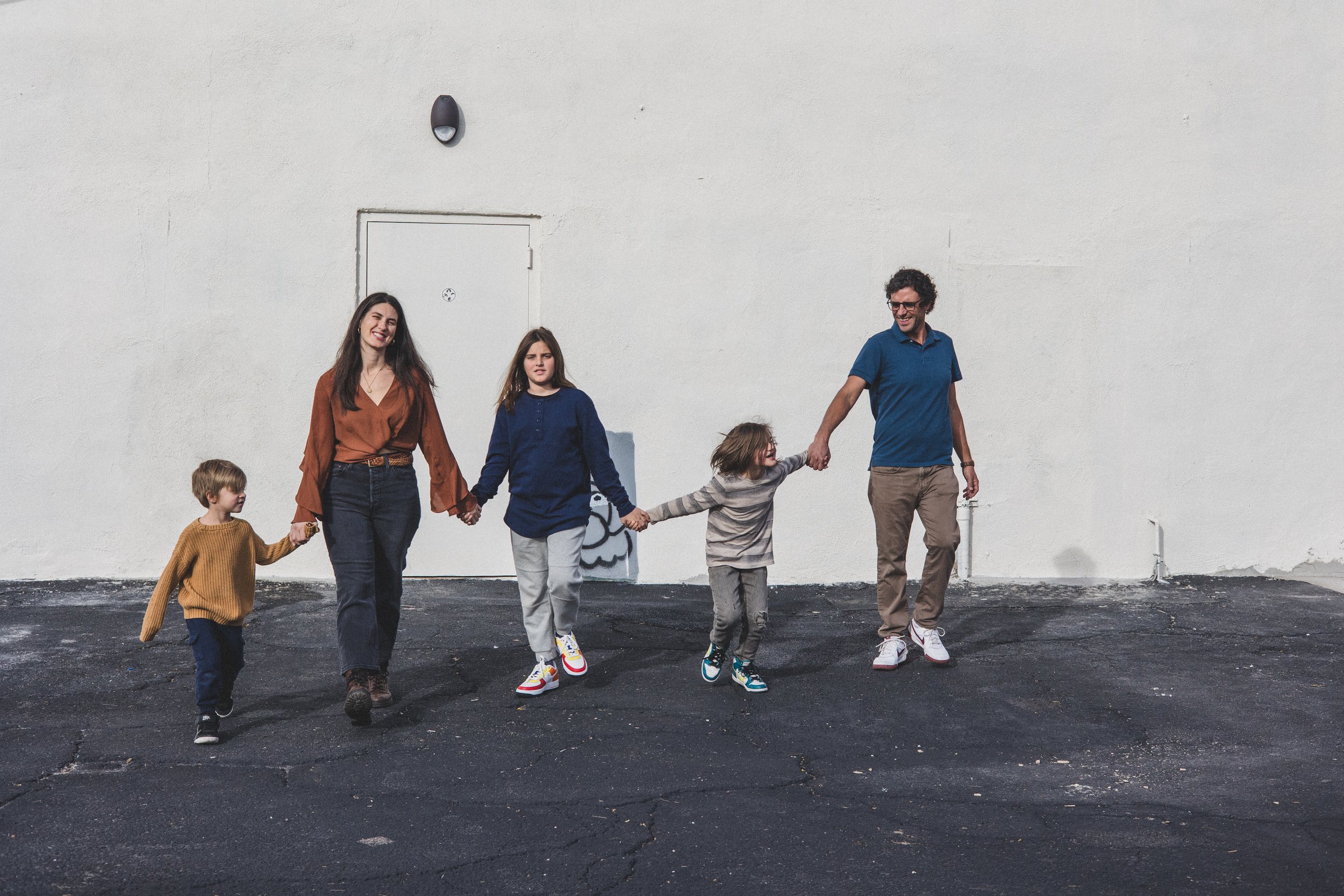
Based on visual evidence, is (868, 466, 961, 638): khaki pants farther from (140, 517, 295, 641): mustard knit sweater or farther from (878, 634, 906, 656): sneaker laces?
(140, 517, 295, 641): mustard knit sweater

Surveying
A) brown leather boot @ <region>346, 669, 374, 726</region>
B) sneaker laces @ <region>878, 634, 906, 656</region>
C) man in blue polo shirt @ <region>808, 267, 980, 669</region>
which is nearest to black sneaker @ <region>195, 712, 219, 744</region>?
brown leather boot @ <region>346, 669, 374, 726</region>

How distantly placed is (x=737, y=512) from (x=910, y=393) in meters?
1.13

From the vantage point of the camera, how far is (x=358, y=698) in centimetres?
472

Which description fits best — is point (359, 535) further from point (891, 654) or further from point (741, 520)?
point (891, 654)

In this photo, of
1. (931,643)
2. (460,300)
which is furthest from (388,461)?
(460,300)

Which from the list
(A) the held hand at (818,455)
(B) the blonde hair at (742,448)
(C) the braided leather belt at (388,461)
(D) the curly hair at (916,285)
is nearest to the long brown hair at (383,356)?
(C) the braided leather belt at (388,461)

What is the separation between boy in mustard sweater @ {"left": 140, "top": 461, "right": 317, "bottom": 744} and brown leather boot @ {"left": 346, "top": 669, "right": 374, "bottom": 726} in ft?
1.57

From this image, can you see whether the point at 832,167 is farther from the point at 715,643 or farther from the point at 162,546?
the point at 162,546

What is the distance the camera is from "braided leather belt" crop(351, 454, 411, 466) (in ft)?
16.0

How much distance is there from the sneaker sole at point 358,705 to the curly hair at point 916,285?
3.02m

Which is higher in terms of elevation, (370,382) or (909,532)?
(370,382)

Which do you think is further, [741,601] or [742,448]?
[741,601]

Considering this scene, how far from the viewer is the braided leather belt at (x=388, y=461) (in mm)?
4891

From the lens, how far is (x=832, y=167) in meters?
7.99
